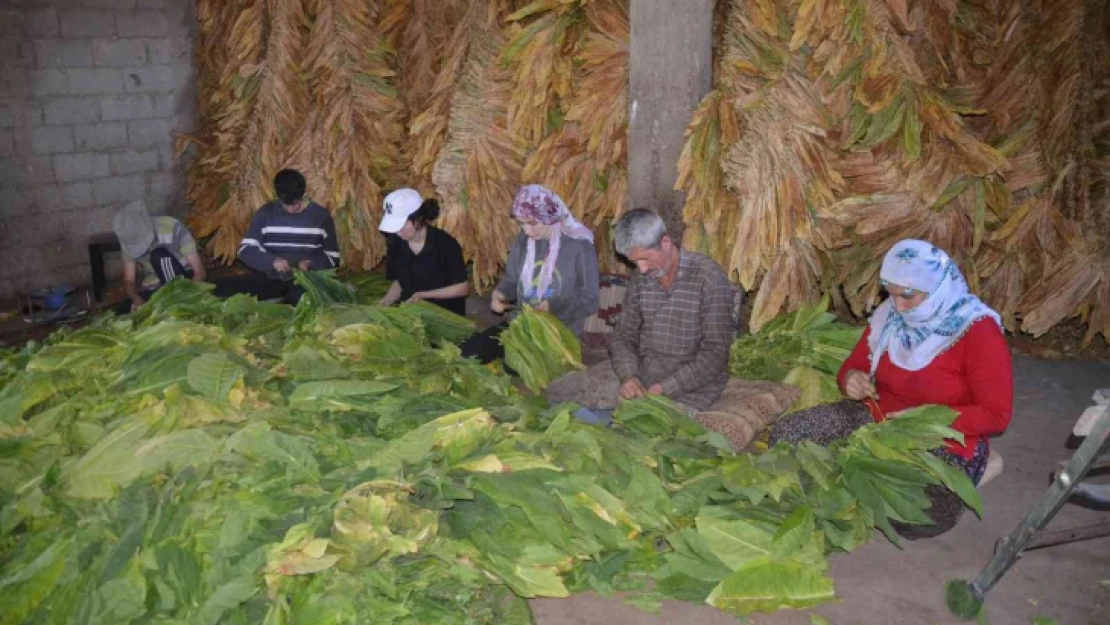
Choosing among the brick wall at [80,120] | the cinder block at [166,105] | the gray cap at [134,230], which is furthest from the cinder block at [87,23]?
the gray cap at [134,230]

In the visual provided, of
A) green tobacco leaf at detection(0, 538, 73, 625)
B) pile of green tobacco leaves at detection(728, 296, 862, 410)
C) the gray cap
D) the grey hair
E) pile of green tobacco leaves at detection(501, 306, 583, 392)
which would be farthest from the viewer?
the gray cap

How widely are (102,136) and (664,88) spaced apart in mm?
4963

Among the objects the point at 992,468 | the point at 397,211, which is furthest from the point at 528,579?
the point at 397,211

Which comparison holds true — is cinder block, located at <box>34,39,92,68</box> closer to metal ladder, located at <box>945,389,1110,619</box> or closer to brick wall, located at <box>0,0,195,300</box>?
brick wall, located at <box>0,0,195,300</box>

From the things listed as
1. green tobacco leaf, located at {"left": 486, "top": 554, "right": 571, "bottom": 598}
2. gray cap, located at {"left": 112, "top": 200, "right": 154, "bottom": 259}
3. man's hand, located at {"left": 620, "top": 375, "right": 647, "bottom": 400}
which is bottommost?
green tobacco leaf, located at {"left": 486, "top": 554, "right": 571, "bottom": 598}

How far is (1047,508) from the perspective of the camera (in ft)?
9.64

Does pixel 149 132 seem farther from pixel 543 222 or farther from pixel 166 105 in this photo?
pixel 543 222

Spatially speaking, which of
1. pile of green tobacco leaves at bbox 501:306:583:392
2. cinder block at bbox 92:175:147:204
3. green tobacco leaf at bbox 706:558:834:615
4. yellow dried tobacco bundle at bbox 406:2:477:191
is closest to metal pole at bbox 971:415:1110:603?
green tobacco leaf at bbox 706:558:834:615

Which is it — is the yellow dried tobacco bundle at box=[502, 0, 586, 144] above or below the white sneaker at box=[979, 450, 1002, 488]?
above

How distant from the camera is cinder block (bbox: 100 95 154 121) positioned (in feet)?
26.2

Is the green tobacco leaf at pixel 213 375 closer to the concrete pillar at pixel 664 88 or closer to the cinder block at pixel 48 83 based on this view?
the concrete pillar at pixel 664 88

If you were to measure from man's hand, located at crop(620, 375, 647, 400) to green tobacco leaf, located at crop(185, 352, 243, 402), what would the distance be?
1705 mm

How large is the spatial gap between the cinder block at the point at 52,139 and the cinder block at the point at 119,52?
2.08 feet

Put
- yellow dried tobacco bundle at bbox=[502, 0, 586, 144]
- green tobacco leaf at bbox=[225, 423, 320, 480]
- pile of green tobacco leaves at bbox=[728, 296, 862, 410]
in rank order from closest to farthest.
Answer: green tobacco leaf at bbox=[225, 423, 320, 480] → pile of green tobacco leaves at bbox=[728, 296, 862, 410] → yellow dried tobacco bundle at bbox=[502, 0, 586, 144]
